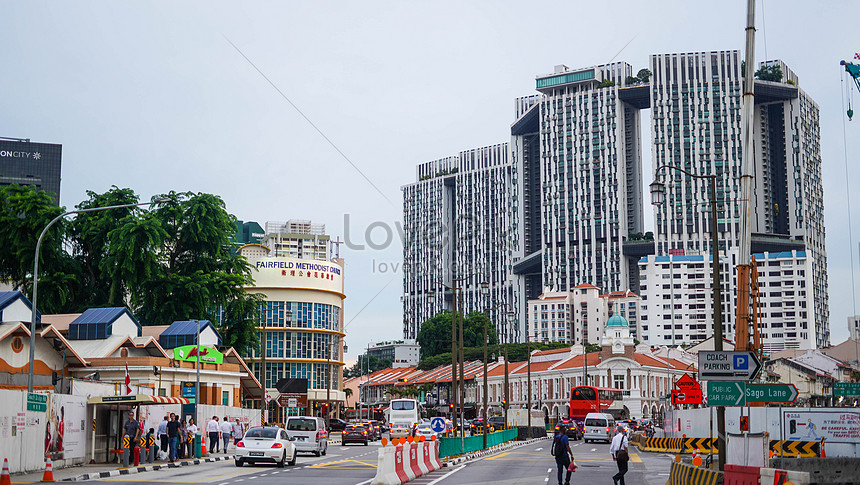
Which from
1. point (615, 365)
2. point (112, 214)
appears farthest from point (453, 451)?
point (615, 365)

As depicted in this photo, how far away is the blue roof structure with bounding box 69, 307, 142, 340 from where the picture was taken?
178 ft

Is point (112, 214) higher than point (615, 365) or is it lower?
higher

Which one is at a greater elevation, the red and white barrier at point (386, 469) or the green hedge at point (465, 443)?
the red and white barrier at point (386, 469)

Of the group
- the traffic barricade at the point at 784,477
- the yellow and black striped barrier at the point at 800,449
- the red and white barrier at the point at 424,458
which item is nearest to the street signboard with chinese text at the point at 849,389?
the yellow and black striped barrier at the point at 800,449

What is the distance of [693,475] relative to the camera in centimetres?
2077

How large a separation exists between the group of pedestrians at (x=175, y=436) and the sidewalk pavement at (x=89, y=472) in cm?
62

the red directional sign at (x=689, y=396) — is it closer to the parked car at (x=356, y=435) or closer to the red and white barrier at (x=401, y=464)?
the red and white barrier at (x=401, y=464)

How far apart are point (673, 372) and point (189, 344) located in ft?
357

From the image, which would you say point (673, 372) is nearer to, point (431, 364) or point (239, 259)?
point (431, 364)

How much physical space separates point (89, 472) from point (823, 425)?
2376cm

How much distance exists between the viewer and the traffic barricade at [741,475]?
1680 centimetres

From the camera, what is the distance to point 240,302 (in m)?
70.8

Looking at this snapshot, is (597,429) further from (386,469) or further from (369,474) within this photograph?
(386,469)

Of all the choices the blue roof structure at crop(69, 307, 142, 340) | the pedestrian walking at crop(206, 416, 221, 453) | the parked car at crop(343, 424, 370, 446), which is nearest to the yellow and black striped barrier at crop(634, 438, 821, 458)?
the parked car at crop(343, 424, 370, 446)
